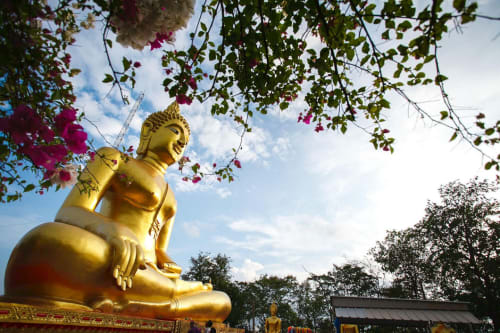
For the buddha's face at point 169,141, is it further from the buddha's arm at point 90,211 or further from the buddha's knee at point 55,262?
the buddha's knee at point 55,262

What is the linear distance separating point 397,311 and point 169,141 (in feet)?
37.2

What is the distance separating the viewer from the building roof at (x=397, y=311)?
35.0 feet

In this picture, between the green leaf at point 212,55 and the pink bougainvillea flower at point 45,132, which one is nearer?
the pink bougainvillea flower at point 45,132

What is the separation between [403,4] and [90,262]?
14.7 ft

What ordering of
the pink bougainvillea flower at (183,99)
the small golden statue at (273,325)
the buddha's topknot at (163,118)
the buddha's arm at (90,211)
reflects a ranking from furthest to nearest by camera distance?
the small golden statue at (273,325) → the buddha's topknot at (163,118) → the buddha's arm at (90,211) → the pink bougainvillea flower at (183,99)

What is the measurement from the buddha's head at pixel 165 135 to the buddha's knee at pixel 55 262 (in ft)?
9.69

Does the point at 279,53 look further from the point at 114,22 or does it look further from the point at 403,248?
the point at 403,248

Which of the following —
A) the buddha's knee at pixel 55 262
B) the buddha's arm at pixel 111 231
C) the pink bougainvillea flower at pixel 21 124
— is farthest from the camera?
the buddha's arm at pixel 111 231

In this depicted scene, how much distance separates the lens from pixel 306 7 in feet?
7.82

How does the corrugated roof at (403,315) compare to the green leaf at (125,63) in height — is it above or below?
below

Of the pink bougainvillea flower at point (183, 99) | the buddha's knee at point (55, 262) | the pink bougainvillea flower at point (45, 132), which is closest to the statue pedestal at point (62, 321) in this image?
the buddha's knee at point (55, 262)

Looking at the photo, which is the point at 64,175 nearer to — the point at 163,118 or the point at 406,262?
the point at 163,118

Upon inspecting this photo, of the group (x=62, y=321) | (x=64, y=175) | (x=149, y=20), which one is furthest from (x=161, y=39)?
(x=62, y=321)

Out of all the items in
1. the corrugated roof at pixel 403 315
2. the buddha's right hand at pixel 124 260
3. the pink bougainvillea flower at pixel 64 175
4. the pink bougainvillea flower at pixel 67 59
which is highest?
the pink bougainvillea flower at pixel 67 59
